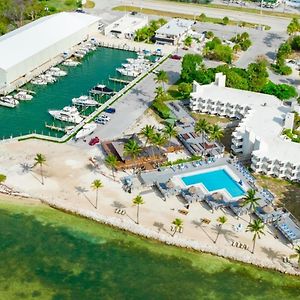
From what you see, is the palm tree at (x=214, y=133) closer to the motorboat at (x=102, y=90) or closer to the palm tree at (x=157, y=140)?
the palm tree at (x=157, y=140)

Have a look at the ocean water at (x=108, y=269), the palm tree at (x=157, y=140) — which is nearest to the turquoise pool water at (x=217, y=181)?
the palm tree at (x=157, y=140)

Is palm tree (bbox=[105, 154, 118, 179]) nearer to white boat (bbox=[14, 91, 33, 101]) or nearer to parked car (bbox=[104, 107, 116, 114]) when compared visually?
parked car (bbox=[104, 107, 116, 114])

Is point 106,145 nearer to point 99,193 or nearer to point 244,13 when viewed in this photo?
point 99,193

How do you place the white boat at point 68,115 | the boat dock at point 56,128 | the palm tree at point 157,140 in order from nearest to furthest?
1. the palm tree at point 157,140
2. the boat dock at point 56,128
3. the white boat at point 68,115

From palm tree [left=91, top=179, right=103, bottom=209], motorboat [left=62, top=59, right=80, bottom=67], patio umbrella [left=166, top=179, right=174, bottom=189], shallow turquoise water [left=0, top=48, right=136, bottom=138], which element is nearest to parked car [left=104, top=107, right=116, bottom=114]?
shallow turquoise water [left=0, top=48, right=136, bottom=138]

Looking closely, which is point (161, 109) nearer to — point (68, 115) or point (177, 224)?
point (68, 115)

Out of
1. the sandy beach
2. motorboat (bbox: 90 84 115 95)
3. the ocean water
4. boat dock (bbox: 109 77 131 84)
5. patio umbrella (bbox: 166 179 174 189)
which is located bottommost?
the ocean water

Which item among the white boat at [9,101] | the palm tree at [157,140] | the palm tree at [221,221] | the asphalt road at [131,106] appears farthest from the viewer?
the white boat at [9,101]
